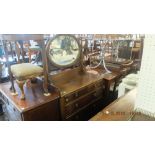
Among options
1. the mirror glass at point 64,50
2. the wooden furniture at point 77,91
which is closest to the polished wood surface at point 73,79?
the wooden furniture at point 77,91

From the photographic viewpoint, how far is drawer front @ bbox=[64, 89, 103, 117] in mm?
1747

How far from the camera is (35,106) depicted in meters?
1.42

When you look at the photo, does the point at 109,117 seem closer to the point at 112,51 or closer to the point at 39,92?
the point at 39,92

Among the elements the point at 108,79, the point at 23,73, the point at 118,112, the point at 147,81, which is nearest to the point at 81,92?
the point at 108,79

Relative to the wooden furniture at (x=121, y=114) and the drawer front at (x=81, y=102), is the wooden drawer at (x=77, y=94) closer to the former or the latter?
the drawer front at (x=81, y=102)

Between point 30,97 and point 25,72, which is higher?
point 25,72

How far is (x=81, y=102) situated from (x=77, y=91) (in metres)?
0.19

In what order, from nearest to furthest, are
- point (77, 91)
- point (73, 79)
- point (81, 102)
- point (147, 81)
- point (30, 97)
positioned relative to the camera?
point (147, 81) → point (30, 97) → point (77, 91) → point (81, 102) → point (73, 79)

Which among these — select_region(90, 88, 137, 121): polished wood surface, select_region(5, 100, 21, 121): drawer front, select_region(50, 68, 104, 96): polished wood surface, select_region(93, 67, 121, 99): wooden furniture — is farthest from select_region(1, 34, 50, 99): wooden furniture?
select_region(93, 67, 121, 99): wooden furniture

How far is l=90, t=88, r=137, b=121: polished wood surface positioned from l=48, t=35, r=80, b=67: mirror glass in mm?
923

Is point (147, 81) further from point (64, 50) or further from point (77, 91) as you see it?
point (64, 50)

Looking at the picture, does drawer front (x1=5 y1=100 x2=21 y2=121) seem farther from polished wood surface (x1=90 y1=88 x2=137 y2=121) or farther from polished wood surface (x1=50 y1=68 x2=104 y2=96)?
polished wood surface (x1=90 y1=88 x2=137 y2=121)
